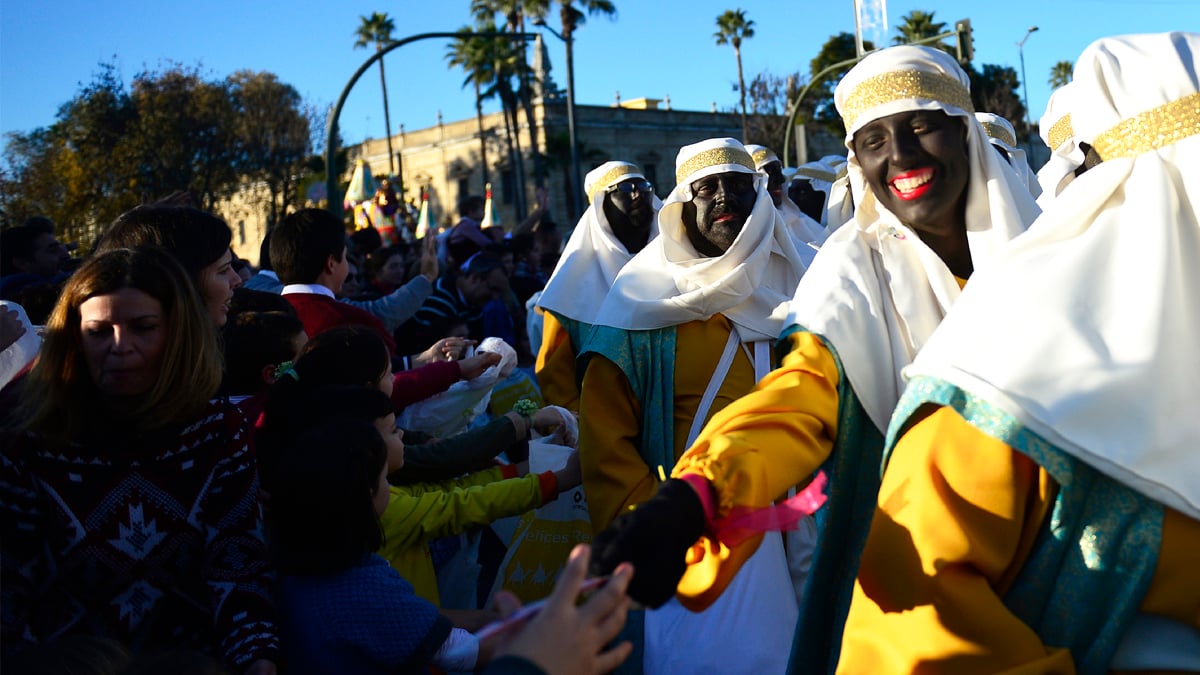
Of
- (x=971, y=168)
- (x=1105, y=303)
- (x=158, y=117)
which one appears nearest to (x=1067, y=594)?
(x=1105, y=303)

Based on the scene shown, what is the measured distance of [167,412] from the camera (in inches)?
106

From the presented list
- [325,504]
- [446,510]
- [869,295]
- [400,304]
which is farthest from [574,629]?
[400,304]

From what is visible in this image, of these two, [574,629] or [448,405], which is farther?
[448,405]

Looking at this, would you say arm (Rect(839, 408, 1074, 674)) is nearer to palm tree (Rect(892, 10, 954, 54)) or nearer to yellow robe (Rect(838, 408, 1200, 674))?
yellow robe (Rect(838, 408, 1200, 674))

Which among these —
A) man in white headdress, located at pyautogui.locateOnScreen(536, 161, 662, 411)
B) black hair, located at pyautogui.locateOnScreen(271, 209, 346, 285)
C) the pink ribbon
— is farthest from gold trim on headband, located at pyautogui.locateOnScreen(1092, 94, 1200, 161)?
black hair, located at pyautogui.locateOnScreen(271, 209, 346, 285)

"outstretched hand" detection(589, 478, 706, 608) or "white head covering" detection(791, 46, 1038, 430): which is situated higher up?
"white head covering" detection(791, 46, 1038, 430)

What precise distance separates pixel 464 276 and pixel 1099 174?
574 cm

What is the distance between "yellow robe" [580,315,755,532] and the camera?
4156mm

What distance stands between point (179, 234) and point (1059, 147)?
14.1ft

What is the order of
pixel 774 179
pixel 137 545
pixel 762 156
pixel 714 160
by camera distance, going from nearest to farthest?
pixel 137 545 → pixel 714 160 → pixel 774 179 → pixel 762 156

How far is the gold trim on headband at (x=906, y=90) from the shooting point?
9.68ft

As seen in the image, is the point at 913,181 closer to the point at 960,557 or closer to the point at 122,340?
the point at 960,557

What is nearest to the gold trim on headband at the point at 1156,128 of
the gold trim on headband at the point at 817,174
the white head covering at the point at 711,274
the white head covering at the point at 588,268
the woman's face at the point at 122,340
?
the white head covering at the point at 711,274

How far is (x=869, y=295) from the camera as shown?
110 inches
